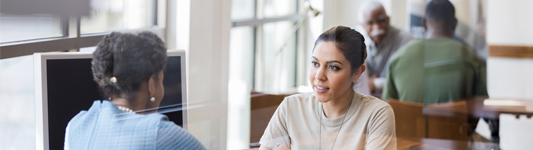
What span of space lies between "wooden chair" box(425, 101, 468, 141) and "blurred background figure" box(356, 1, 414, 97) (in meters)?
0.20

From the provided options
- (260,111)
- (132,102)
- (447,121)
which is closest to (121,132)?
(132,102)

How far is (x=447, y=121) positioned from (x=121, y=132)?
785mm

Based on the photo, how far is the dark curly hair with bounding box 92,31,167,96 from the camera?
0.96m

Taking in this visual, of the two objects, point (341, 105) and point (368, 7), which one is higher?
point (368, 7)

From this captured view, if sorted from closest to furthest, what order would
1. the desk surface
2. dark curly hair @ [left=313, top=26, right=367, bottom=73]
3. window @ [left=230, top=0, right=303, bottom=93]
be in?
1. dark curly hair @ [left=313, top=26, right=367, bottom=73]
2. window @ [left=230, top=0, right=303, bottom=93]
3. the desk surface

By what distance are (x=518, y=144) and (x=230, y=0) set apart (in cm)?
74

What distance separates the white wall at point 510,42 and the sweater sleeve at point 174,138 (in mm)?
705

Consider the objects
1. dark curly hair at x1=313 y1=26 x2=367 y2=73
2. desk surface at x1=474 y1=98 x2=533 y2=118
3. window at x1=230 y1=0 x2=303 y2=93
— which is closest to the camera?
dark curly hair at x1=313 y1=26 x2=367 y2=73

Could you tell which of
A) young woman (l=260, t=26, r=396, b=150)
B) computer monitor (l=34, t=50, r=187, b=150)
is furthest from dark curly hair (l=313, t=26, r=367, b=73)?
computer monitor (l=34, t=50, r=187, b=150)

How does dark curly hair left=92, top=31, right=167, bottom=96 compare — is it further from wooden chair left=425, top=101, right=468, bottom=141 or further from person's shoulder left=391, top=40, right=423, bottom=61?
wooden chair left=425, top=101, right=468, bottom=141

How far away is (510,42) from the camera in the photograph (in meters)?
0.96

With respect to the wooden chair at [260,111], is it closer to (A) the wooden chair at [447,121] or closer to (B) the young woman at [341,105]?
(B) the young woman at [341,105]

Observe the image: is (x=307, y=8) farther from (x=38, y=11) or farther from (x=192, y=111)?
(x=38, y=11)

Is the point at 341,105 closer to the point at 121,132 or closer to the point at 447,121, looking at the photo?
the point at 447,121
